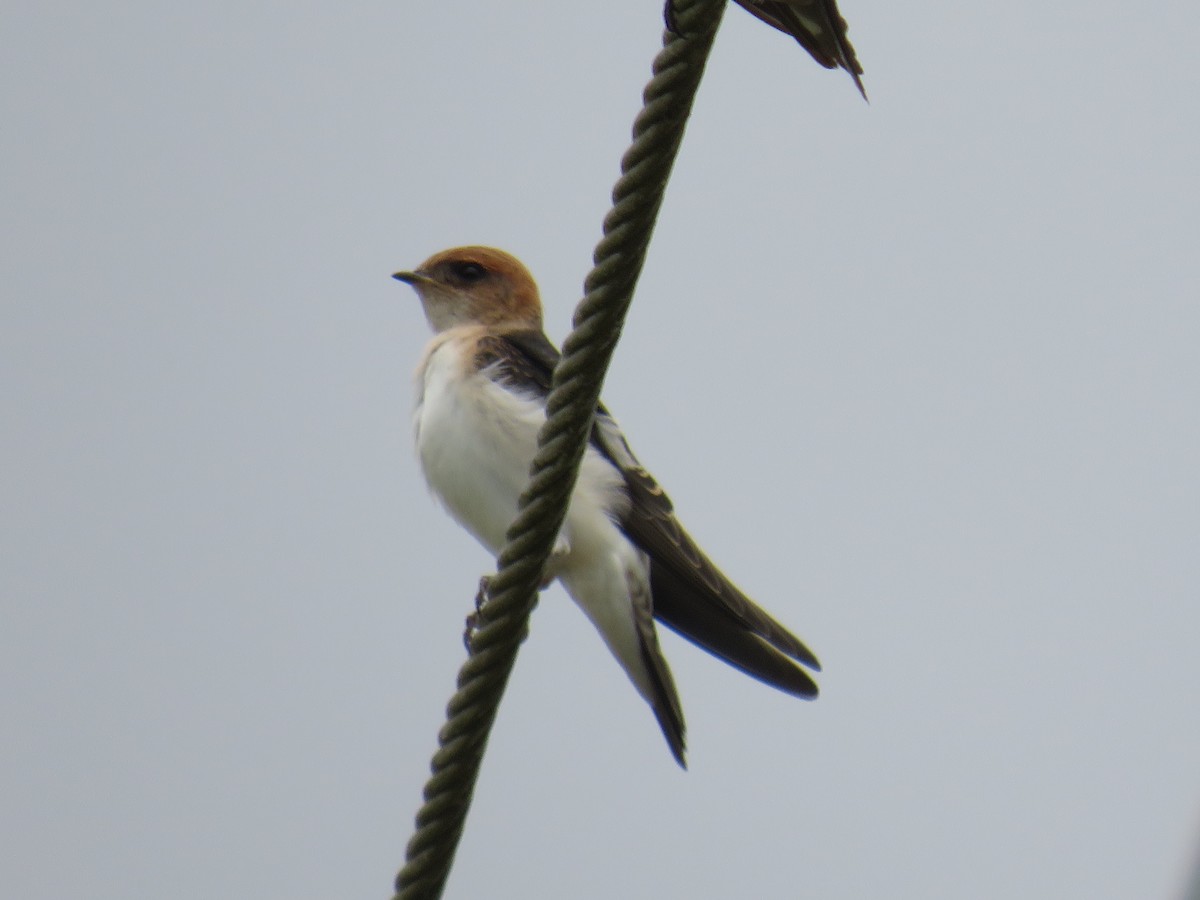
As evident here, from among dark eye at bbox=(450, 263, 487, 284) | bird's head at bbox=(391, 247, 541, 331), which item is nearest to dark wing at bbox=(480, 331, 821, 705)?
bird's head at bbox=(391, 247, 541, 331)

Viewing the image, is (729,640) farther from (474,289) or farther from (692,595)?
(474,289)

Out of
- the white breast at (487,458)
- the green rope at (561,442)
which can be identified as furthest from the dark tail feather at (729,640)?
the green rope at (561,442)

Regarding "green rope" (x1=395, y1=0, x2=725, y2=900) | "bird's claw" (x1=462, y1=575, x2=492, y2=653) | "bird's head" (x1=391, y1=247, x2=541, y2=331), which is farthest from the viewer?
"bird's head" (x1=391, y1=247, x2=541, y2=331)

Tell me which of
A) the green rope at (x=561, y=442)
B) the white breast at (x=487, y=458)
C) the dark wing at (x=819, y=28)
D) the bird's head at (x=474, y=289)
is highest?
the dark wing at (x=819, y=28)

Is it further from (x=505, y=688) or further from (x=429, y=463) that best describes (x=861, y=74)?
(x=505, y=688)

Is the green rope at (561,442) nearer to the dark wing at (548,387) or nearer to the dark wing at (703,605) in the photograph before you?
the dark wing at (548,387)

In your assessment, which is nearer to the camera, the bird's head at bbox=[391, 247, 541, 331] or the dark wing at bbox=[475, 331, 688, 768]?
the dark wing at bbox=[475, 331, 688, 768]

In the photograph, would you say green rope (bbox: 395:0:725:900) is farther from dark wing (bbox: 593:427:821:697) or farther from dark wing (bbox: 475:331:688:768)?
dark wing (bbox: 593:427:821:697)

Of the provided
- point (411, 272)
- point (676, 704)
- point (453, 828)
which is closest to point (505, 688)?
point (453, 828)
